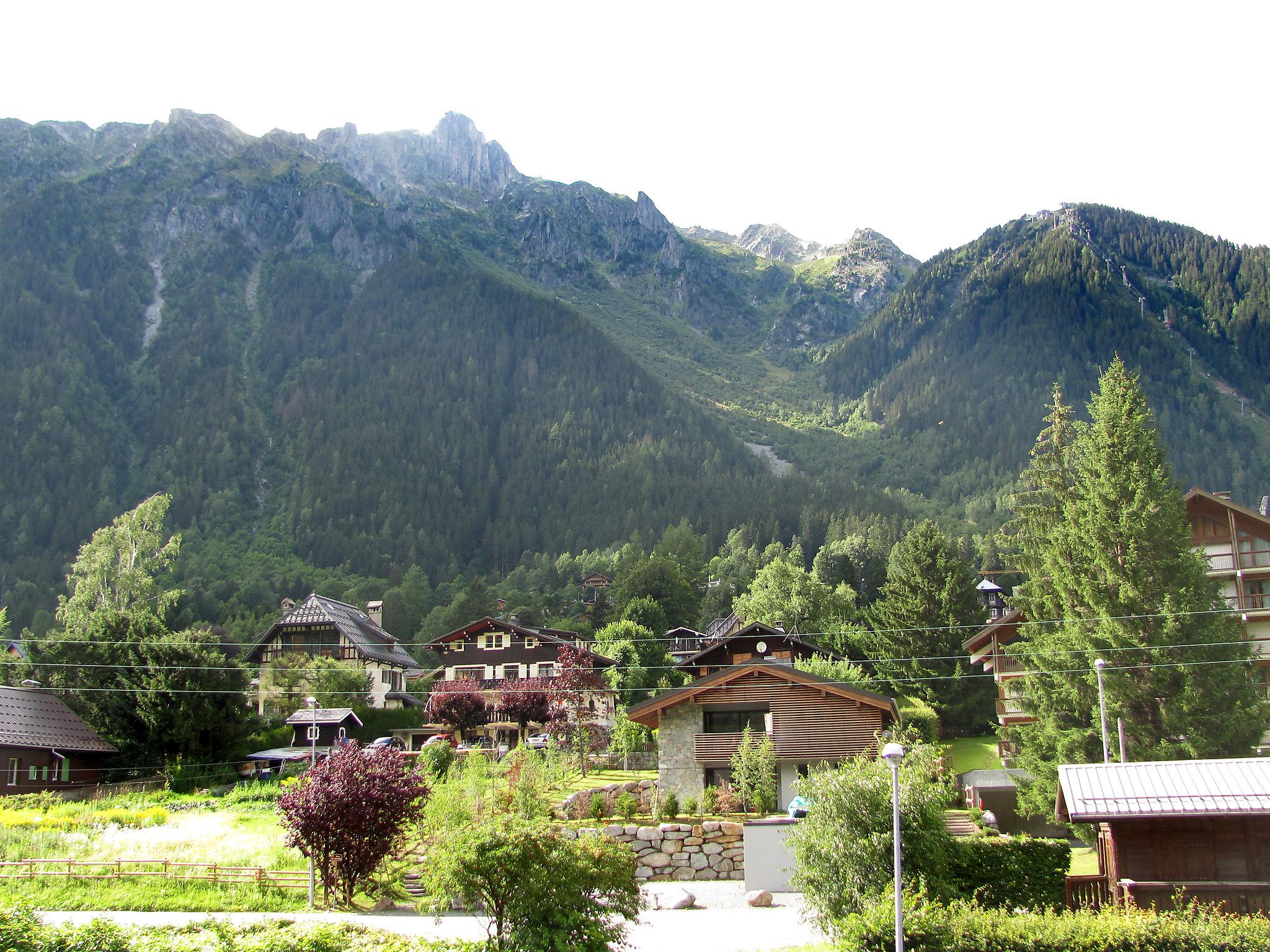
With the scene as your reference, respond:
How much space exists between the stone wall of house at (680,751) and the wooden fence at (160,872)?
15302mm

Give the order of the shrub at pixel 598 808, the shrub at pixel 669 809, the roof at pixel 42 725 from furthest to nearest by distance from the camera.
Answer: the roof at pixel 42 725, the shrub at pixel 598 808, the shrub at pixel 669 809

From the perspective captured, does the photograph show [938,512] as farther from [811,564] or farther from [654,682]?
[654,682]

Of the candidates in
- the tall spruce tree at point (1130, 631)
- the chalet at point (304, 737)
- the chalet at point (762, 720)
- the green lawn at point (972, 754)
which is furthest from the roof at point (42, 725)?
the tall spruce tree at point (1130, 631)

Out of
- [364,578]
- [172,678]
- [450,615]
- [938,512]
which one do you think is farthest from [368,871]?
[938,512]

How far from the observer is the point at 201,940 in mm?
22031

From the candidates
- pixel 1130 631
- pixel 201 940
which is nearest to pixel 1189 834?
pixel 1130 631

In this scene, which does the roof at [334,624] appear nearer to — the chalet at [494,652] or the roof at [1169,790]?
the chalet at [494,652]

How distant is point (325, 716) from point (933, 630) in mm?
37246

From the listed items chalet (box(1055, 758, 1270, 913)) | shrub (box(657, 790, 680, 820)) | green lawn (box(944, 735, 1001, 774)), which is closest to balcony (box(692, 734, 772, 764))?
shrub (box(657, 790, 680, 820))

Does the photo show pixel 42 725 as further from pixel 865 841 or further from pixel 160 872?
pixel 865 841

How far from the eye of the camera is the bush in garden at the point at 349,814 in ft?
94.3

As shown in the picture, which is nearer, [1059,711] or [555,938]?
[555,938]

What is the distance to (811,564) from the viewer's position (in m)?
125

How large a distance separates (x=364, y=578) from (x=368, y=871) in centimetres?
12570
